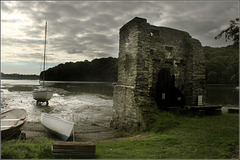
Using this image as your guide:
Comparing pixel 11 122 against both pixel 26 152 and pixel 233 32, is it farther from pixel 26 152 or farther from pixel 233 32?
pixel 233 32

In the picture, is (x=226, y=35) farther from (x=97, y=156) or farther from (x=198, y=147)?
(x=97, y=156)

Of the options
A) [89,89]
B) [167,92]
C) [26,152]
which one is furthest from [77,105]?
[89,89]

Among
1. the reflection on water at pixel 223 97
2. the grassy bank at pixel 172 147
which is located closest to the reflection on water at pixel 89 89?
the reflection on water at pixel 223 97

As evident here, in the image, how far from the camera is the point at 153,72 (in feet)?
34.4

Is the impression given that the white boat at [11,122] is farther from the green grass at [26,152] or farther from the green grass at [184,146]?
the green grass at [184,146]

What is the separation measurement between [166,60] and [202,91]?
3690mm

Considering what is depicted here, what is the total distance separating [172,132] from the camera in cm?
742

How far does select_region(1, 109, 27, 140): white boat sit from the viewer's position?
7.30 meters

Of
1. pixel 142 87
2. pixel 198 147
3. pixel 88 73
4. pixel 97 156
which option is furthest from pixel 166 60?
pixel 88 73

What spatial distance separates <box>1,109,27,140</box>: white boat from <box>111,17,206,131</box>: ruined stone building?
553cm

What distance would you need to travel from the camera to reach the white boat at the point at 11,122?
730 cm

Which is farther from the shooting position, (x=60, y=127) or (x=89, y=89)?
(x=89, y=89)

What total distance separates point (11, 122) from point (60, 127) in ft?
8.02

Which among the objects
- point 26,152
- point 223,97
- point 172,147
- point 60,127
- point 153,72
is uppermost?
point 153,72
